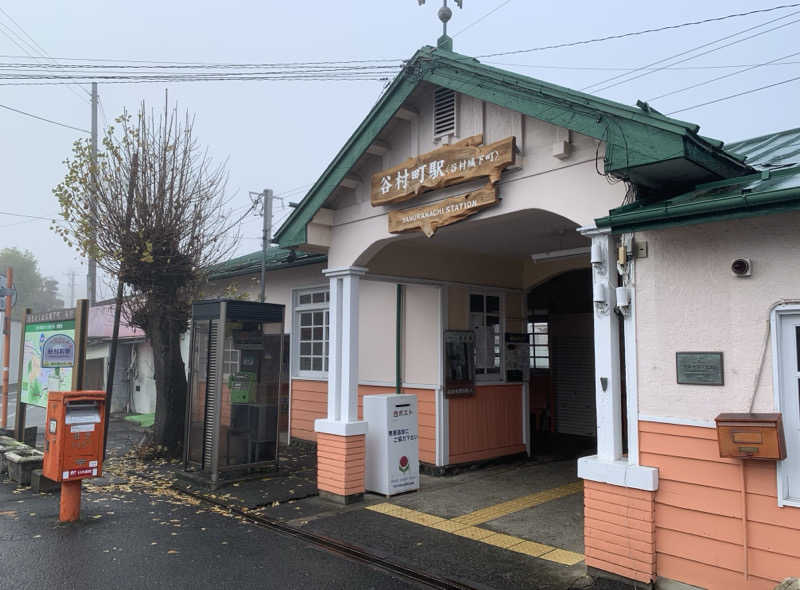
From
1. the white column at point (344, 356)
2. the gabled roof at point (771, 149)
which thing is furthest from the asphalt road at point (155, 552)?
the gabled roof at point (771, 149)

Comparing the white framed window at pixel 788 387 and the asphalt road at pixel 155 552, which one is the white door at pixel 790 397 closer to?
the white framed window at pixel 788 387

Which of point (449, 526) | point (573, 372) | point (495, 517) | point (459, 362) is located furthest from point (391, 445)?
point (573, 372)

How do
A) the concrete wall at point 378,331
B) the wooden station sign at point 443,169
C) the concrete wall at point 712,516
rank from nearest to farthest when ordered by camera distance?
the concrete wall at point 712,516
the wooden station sign at point 443,169
the concrete wall at point 378,331

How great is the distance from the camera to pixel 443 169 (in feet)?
20.0

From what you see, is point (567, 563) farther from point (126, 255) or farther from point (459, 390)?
point (126, 255)

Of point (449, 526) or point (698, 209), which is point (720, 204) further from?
point (449, 526)

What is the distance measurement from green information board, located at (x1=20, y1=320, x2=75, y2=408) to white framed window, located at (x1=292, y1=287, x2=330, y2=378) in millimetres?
3870

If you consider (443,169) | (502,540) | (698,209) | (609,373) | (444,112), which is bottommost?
(502,540)

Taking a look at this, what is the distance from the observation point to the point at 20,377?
10484 mm

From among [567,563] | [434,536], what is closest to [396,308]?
[434,536]

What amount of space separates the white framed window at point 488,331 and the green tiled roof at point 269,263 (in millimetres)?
2752

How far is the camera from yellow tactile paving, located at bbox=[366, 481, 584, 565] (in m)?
5.34

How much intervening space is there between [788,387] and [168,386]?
9159 millimetres

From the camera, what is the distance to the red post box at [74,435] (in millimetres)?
6535
